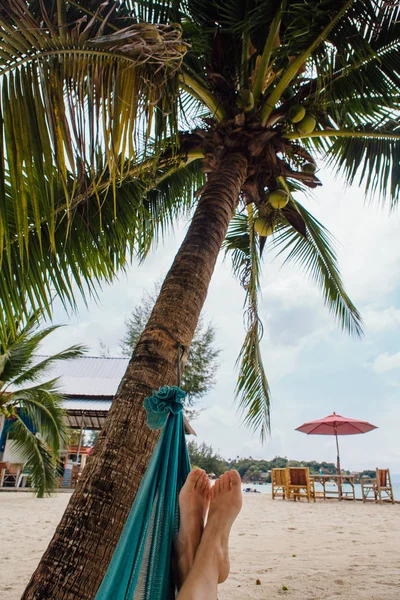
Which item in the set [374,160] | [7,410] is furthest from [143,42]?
[7,410]

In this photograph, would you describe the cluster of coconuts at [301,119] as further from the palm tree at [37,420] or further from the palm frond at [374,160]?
the palm tree at [37,420]

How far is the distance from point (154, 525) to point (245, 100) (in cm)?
250

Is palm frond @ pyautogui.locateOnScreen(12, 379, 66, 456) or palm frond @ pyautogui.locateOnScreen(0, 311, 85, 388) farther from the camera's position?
palm frond @ pyautogui.locateOnScreen(12, 379, 66, 456)

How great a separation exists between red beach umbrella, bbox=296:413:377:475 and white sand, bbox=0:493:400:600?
4.13 m

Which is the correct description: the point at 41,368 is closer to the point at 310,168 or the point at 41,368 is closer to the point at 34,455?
the point at 34,455

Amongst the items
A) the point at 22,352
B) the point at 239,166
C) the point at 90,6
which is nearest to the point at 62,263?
the point at 239,166

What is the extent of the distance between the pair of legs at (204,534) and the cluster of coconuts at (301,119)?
230 centimetres

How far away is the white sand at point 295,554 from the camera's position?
105 inches

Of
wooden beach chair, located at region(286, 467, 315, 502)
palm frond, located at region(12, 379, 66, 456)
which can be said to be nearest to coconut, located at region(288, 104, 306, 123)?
palm frond, located at region(12, 379, 66, 456)

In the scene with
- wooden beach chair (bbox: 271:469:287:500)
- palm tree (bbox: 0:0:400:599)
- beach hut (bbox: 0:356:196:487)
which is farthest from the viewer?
beach hut (bbox: 0:356:196:487)

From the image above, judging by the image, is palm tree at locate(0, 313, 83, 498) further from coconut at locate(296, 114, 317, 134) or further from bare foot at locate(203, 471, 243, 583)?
bare foot at locate(203, 471, 243, 583)

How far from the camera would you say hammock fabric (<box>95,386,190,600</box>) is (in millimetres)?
1106

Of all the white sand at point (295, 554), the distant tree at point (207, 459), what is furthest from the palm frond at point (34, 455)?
the distant tree at point (207, 459)

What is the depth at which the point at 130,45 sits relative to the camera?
62.4 inches
